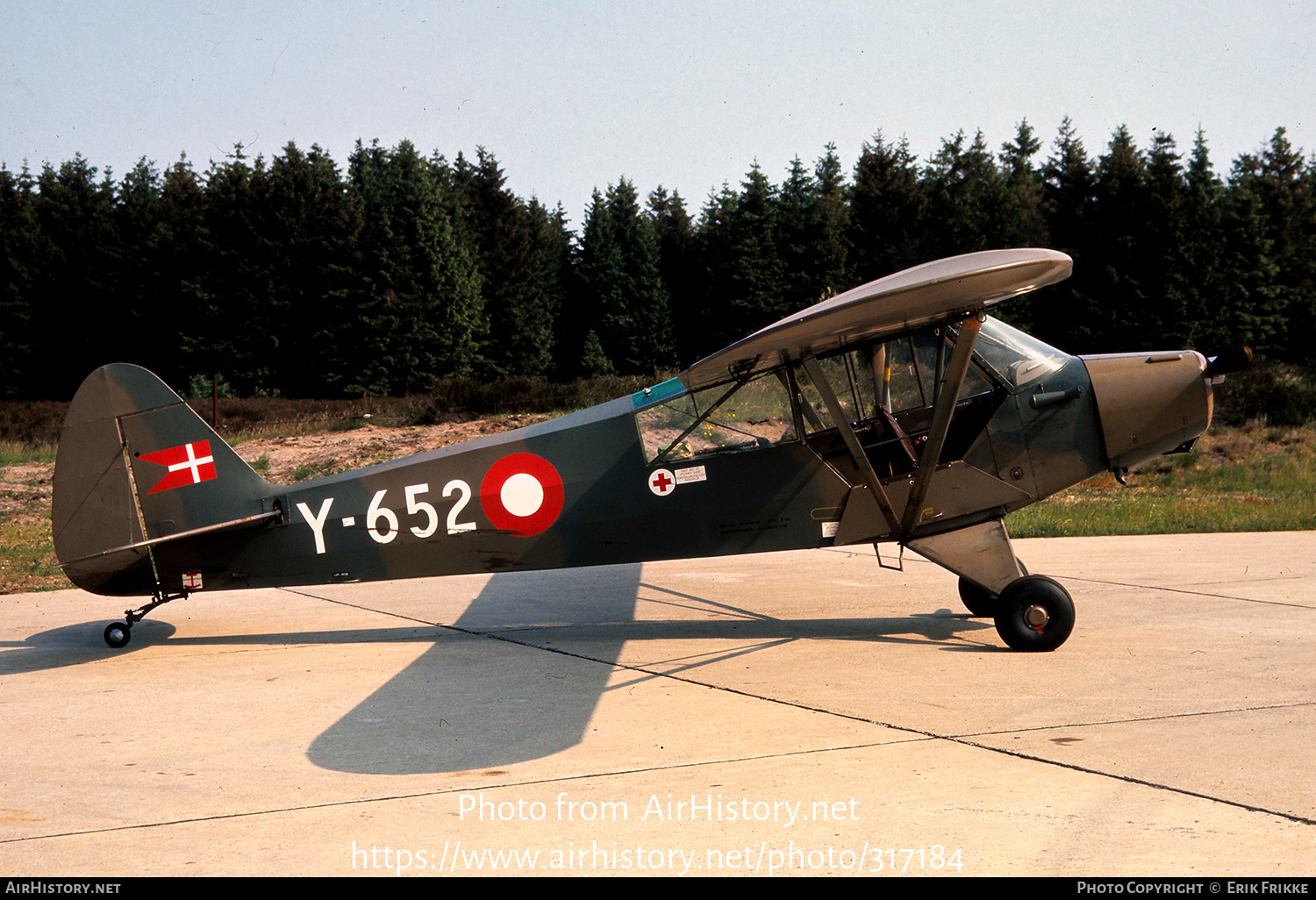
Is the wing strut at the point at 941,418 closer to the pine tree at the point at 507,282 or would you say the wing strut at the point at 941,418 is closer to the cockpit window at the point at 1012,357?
the cockpit window at the point at 1012,357

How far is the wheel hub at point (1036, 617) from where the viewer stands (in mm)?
6609

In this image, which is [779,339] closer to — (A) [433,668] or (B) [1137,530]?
(A) [433,668]

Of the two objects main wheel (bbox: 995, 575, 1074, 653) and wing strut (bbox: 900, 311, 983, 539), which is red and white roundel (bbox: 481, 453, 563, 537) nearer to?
wing strut (bbox: 900, 311, 983, 539)

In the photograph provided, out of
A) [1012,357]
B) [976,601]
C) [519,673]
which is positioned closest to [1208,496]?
[976,601]

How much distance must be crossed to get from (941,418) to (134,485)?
6.03 m

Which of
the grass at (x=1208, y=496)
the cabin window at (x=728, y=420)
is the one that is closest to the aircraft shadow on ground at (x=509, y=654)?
the cabin window at (x=728, y=420)

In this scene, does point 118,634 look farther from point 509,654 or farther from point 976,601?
point 976,601

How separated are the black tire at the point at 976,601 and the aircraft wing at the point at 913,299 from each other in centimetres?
238

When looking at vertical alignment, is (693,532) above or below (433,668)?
above

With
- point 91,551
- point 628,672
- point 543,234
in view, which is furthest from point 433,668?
point 543,234

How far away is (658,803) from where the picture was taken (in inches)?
158

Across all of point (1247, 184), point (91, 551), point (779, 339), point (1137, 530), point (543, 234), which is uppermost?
point (543, 234)

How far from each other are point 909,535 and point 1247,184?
2544 inches

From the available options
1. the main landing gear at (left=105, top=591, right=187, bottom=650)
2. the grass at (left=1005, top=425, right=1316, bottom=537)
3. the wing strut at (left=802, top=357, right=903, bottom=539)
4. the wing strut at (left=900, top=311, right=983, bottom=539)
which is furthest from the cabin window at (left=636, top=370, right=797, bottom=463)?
the grass at (left=1005, top=425, right=1316, bottom=537)
